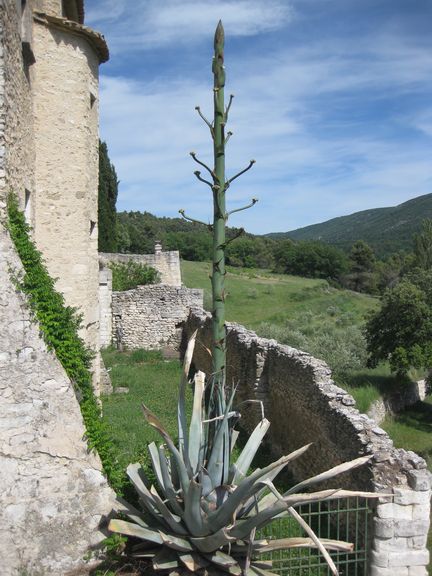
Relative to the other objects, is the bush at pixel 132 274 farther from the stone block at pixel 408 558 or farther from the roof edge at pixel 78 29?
the stone block at pixel 408 558

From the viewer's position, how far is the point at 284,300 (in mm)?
39375

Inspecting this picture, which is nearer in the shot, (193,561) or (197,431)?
→ (193,561)

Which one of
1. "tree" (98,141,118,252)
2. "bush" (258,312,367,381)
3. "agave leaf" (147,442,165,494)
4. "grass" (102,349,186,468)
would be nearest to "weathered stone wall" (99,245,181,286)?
"tree" (98,141,118,252)

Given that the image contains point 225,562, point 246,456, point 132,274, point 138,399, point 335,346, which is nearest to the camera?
point 225,562

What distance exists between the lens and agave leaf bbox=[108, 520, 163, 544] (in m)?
4.67

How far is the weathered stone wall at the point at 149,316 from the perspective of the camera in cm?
2155

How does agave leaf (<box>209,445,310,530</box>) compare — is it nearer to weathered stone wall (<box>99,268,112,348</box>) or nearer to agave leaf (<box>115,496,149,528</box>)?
agave leaf (<box>115,496,149,528</box>)

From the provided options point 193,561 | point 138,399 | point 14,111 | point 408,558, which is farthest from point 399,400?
point 14,111

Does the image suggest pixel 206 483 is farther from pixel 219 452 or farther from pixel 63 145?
pixel 63 145

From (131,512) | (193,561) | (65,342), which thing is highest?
(65,342)

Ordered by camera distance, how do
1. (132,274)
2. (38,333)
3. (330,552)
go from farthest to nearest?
(132,274)
(330,552)
(38,333)

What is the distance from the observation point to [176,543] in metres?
4.58

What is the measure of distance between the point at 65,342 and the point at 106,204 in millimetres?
25703

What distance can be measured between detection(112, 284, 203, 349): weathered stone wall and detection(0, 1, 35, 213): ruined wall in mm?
13656
